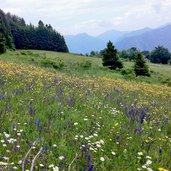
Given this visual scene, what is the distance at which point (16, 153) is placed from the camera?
4.86 metres

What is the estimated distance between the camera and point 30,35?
111m

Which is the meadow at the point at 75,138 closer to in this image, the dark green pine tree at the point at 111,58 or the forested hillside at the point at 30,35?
the dark green pine tree at the point at 111,58

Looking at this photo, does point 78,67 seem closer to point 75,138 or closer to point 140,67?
point 140,67

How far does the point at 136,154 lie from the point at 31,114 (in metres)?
2.51

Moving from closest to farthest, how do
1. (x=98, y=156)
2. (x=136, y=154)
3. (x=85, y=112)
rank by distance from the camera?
(x=98, y=156) → (x=136, y=154) → (x=85, y=112)

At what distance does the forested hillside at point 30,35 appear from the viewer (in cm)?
10631

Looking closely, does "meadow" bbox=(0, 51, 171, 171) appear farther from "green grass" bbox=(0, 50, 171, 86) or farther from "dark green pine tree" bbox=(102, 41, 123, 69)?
"dark green pine tree" bbox=(102, 41, 123, 69)

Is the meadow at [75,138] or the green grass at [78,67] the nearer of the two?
the meadow at [75,138]

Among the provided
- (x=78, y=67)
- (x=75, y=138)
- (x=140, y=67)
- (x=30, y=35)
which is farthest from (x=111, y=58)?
(x=30, y=35)

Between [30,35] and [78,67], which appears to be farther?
[30,35]

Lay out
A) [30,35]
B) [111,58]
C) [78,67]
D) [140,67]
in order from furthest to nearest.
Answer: [30,35] → [111,58] → [140,67] → [78,67]

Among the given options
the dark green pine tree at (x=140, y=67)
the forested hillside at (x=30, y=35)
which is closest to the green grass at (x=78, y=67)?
the dark green pine tree at (x=140, y=67)

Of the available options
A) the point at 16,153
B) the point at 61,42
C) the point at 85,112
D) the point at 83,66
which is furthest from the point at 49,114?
the point at 61,42

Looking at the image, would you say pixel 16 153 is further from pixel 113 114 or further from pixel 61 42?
pixel 61 42
